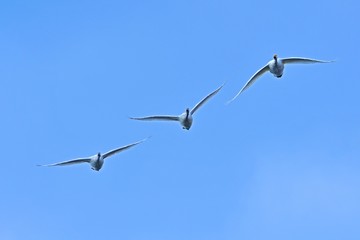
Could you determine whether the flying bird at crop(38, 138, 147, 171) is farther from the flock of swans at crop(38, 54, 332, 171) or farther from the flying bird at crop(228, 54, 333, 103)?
the flying bird at crop(228, 54, 333, 103)

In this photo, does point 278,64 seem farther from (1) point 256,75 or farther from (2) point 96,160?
(2) point 96,160

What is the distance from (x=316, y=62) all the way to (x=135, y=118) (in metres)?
13.6

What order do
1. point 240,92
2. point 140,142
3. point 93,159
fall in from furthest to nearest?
1. point 93,159
2. point 140,142
3. point 240,92

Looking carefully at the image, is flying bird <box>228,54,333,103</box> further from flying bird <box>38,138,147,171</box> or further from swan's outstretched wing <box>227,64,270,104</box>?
flying bird <box>38,138,147,171</box>

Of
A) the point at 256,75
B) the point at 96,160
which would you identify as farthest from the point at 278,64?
the point at 96,160

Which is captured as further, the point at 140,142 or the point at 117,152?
the point at 117,152

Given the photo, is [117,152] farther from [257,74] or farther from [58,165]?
[257,74]

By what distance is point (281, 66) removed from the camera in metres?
84.9

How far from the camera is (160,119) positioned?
300ft

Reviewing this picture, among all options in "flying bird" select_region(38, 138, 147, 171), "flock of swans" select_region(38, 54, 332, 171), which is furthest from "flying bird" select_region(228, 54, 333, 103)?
"flying bird" select_region(38, 138, 147, 171)

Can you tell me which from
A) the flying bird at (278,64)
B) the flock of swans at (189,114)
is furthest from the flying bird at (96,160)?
the flying bird at (278,64)

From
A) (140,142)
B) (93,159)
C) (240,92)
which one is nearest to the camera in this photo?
(240,92)

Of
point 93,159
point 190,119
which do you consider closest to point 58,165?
point 93,159

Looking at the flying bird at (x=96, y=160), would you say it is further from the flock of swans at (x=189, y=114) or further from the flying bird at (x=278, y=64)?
the flying bird at (x=278, y=64)
